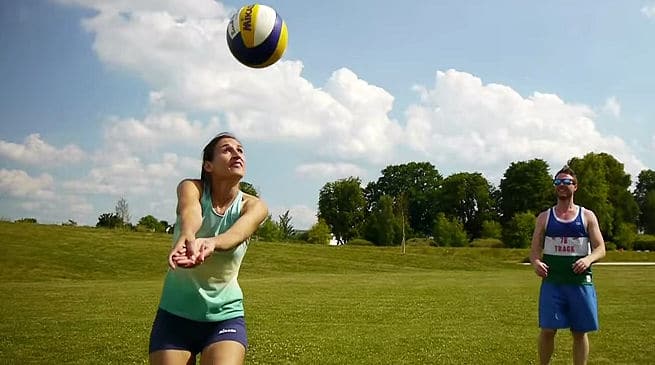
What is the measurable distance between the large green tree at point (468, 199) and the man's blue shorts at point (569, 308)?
106 m

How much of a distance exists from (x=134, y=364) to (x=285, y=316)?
680cm

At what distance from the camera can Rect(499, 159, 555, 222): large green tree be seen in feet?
327

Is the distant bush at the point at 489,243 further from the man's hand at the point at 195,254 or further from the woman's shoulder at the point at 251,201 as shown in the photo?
the man's hand at the point at 195,254

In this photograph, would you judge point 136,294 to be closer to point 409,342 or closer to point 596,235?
point 409,342

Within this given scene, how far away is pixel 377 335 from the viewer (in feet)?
41.1

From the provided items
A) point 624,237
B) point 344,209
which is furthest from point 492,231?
point 344,209

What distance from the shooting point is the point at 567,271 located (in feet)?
25.8

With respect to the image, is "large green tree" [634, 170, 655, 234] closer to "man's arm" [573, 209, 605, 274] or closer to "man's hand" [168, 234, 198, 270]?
"man's arm" [573, 209, 605, 274]

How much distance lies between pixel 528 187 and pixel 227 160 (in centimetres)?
10128

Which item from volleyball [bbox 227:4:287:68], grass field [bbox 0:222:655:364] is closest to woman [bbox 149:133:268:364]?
volleyball [bbox 227:4:287:68]

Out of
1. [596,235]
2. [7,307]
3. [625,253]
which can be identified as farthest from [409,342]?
[625,253]

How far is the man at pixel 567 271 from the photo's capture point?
772 centimetres

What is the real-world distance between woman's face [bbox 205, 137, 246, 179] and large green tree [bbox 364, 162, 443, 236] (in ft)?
387

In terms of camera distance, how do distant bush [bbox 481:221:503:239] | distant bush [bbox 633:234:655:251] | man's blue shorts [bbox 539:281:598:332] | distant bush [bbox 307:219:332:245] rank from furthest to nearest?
distant bush [bbox 481:221:503:239] < distant bush [bbox 307:219:332:245] < distant bush [bbox 633:234:655:251] < man's blue shorts [bbox 539:281:598:332]
